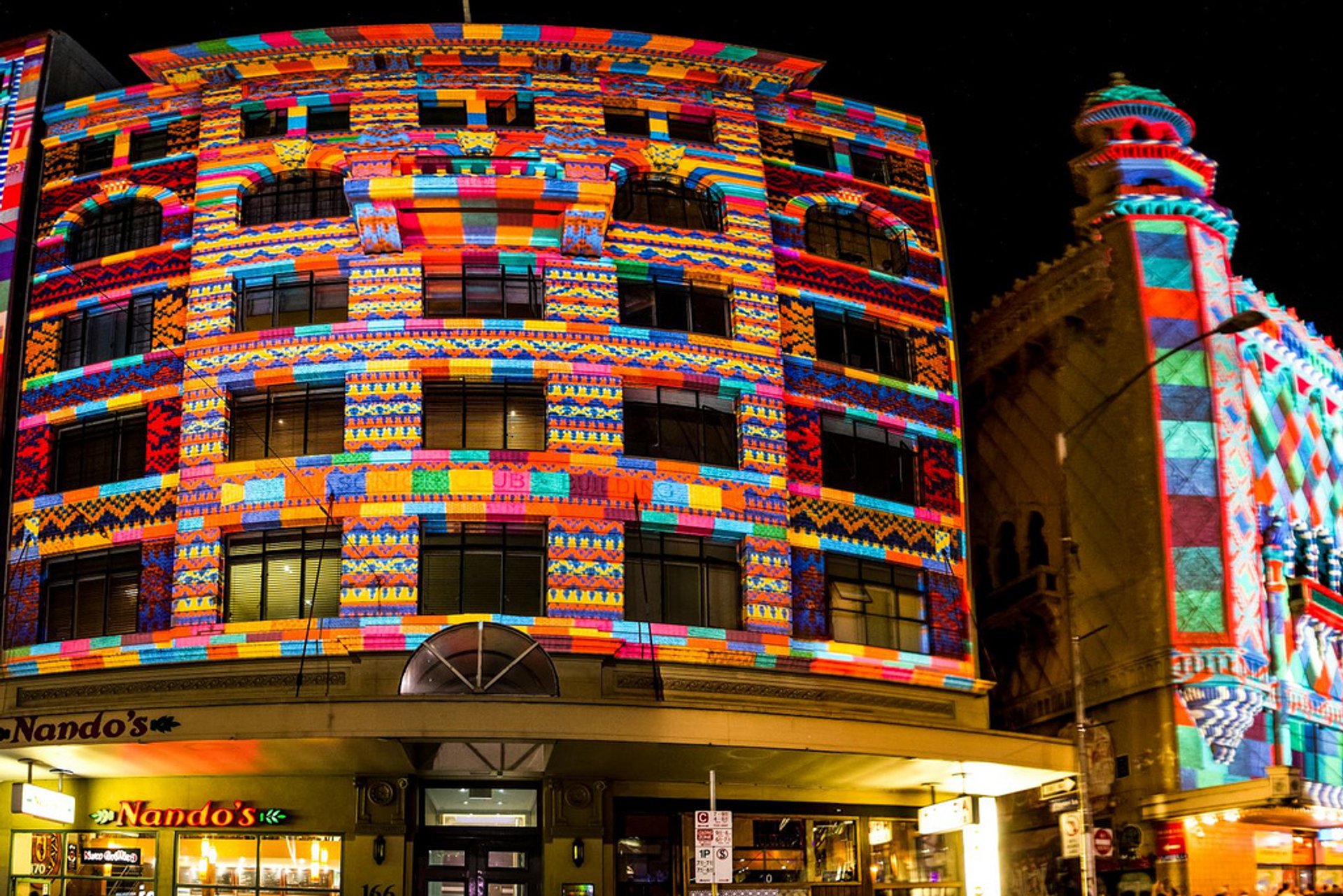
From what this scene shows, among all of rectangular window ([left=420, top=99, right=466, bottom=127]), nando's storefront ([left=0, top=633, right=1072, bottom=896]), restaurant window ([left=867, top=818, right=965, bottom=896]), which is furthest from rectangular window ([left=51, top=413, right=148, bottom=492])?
restaurant window ([left=867, top=818, right=965, bottom=896])

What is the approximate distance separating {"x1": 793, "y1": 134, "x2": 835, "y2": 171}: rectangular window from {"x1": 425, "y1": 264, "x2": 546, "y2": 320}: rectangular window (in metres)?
8.28

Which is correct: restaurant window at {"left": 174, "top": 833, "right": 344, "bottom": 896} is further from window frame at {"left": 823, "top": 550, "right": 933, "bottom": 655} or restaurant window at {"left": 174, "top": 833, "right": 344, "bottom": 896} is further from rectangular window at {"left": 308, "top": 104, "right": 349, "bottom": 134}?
rectangular window at {"left": 308, "top": 104, "right": 349, "bottom": 134}

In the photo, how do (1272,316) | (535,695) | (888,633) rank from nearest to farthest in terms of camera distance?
1. (535,695)
2. (888,633)
3. (1272,316)

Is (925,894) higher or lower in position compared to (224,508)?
lower

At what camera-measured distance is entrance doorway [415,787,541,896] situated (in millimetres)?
33594

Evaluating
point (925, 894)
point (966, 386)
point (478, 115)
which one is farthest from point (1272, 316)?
point (478, 115)

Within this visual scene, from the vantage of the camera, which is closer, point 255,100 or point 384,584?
point 384,584

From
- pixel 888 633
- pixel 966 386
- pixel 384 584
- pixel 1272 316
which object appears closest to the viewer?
pixel 384 584

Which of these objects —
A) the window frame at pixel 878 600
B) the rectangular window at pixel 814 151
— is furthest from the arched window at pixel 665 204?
the window frame at pixel 878 600

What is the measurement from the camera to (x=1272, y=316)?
44.2m

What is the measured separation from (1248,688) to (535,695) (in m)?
18.0

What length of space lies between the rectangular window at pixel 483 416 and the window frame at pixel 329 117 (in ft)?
25.4

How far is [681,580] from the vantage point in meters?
35.4

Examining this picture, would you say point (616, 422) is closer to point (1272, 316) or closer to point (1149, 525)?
point (1149, 525)
